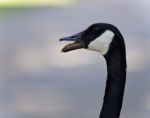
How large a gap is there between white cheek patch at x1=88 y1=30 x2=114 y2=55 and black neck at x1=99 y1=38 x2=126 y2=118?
3 cm

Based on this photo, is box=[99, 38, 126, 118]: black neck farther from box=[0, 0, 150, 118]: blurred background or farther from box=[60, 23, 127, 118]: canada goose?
box=[0, 0, 150, 118]: blurred background

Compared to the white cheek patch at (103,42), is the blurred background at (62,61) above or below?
below

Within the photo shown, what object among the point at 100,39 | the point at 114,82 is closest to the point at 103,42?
the point at 100,39

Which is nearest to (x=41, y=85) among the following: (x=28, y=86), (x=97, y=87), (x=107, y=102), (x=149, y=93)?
(x=28, y=86)

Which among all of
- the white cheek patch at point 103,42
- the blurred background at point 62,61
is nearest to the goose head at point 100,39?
the white cheek patch at point 103,42

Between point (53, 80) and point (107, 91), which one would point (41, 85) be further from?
point (107, 91)

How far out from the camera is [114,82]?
2.30 m

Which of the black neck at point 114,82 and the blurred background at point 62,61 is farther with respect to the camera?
the blurred background at point 62,61

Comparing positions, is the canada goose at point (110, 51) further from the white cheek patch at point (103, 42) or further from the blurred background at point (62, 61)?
the blurred background at point (62, 61)

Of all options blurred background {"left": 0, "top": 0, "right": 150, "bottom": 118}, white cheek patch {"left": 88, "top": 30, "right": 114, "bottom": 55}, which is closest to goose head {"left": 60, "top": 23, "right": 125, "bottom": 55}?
white cheek patch {"left": 88, "top": 30, "right": 114, "bottom": 55}

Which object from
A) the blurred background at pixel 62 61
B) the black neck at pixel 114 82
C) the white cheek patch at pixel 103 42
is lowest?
the blurred background at pixel 62 61

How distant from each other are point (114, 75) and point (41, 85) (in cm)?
184

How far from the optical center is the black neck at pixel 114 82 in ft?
→ 7.45

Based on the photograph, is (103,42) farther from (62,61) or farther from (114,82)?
(62,61)
